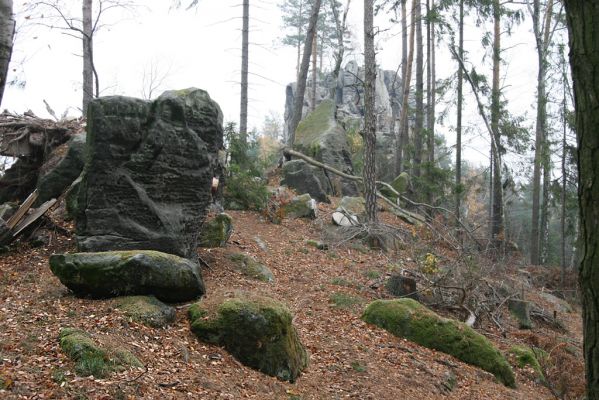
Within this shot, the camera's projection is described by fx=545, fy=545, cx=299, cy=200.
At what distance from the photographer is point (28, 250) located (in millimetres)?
8156

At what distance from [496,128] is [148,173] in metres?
16.5

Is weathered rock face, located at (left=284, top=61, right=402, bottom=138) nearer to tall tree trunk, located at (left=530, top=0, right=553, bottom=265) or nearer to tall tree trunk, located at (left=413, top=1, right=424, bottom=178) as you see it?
tall tree trunk, located at (left=413, top=1, right=424, bottom=178)

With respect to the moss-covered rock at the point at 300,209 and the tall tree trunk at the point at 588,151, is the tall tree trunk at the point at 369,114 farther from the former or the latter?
the tall tree trunk at the point at 588,151

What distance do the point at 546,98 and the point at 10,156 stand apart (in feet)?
63.4

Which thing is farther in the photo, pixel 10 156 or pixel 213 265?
pixel 10 156

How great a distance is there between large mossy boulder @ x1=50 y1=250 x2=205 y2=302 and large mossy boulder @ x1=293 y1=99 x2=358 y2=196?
11912 mm

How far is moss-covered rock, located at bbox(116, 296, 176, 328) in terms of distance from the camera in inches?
229

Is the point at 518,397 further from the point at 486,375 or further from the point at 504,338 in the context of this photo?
the point at 504,338

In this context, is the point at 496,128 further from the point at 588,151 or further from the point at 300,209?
the point at 588,151

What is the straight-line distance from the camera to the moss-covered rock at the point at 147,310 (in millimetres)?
5820

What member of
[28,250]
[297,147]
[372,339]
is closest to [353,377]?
[372,339]

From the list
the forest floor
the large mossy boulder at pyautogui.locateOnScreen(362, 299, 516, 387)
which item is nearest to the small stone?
the forest floor

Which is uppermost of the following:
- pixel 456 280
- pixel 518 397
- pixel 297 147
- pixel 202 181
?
pixel 297 147

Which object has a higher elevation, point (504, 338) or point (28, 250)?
point (28, 250)
